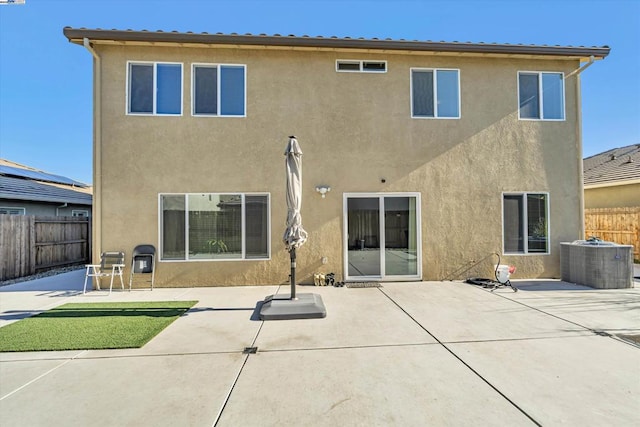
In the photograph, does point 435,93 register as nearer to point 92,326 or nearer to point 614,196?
point 92,326

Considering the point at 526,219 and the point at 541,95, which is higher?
the point at 541,95

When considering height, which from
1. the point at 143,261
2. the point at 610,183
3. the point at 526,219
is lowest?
the point at 143,261

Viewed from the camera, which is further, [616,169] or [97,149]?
[616,169]

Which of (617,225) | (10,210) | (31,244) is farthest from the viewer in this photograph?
(617,225)

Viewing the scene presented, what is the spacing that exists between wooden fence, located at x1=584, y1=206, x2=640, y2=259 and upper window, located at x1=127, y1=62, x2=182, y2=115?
53.2ft

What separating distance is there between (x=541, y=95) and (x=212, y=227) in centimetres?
1008

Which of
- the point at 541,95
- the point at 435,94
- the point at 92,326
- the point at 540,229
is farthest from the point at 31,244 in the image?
the point at 541,95

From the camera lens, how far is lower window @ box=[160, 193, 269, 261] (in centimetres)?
806

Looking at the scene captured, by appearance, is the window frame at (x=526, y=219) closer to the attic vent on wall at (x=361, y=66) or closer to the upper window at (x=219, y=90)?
the attic vent on wall at (x=361, y=66)

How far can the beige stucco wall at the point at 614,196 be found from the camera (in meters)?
13.1

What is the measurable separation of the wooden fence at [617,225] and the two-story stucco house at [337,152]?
17.0ft

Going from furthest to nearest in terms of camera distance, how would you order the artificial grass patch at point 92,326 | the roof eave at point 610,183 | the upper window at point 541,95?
the roof eave at point 610,183 → the upper window at point 541,95 → the artificial grass patch at point 92,326

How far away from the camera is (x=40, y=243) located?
10219mm

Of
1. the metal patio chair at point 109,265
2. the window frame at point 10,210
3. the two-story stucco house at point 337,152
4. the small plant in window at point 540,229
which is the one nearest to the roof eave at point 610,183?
the two-story stucco house at point 337,152
